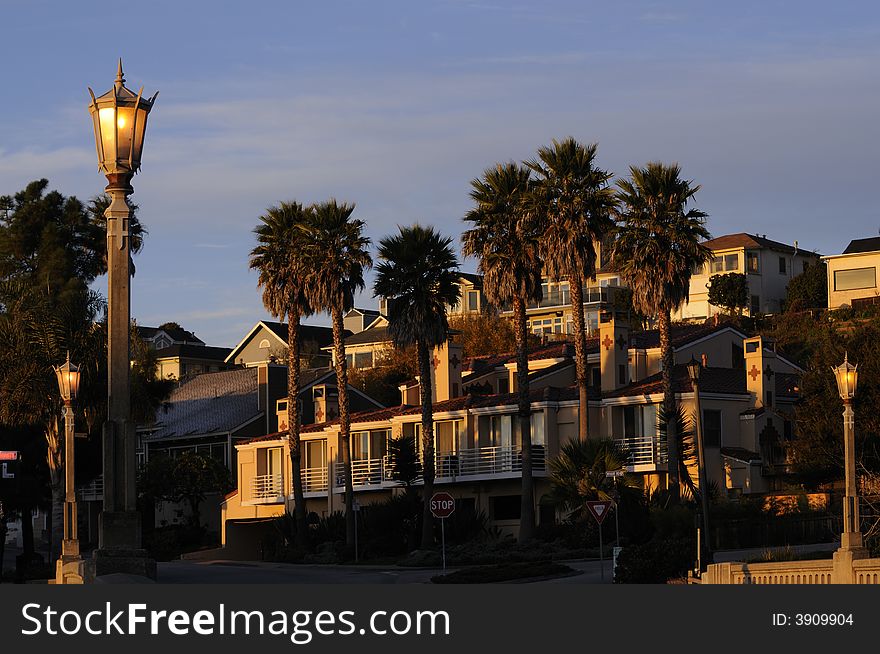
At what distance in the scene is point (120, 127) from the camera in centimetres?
1528

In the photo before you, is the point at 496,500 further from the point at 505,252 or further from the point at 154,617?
the point at 154,617

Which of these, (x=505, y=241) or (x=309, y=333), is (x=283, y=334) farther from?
(x=505, y=241)

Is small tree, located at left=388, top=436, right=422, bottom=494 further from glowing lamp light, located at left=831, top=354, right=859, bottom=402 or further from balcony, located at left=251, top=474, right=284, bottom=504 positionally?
glowing lamp light, located at left=831, top=354, right=859, bottom=402

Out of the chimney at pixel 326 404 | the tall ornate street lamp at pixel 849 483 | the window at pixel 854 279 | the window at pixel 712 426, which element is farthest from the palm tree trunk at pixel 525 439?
the window at pixel 854 279

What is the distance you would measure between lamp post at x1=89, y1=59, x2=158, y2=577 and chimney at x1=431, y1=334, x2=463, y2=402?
2275 inches

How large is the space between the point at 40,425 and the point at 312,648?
48244 millimetres

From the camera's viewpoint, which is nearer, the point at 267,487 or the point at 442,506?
the point at 442,506

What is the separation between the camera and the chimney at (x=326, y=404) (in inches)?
3135

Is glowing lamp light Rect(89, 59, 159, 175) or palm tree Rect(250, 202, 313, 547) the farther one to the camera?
palm tree Rect(250, 202, 313, 547)

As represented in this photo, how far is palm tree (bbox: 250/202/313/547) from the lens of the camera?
68.6 m

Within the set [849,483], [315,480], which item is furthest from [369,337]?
[849,483]

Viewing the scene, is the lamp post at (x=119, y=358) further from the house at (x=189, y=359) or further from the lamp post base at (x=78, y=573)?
the house at (x=189, y=359)

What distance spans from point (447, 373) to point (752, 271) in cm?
4748

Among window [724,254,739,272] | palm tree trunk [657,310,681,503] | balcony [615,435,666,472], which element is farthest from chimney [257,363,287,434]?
window [724,254,739,272]
